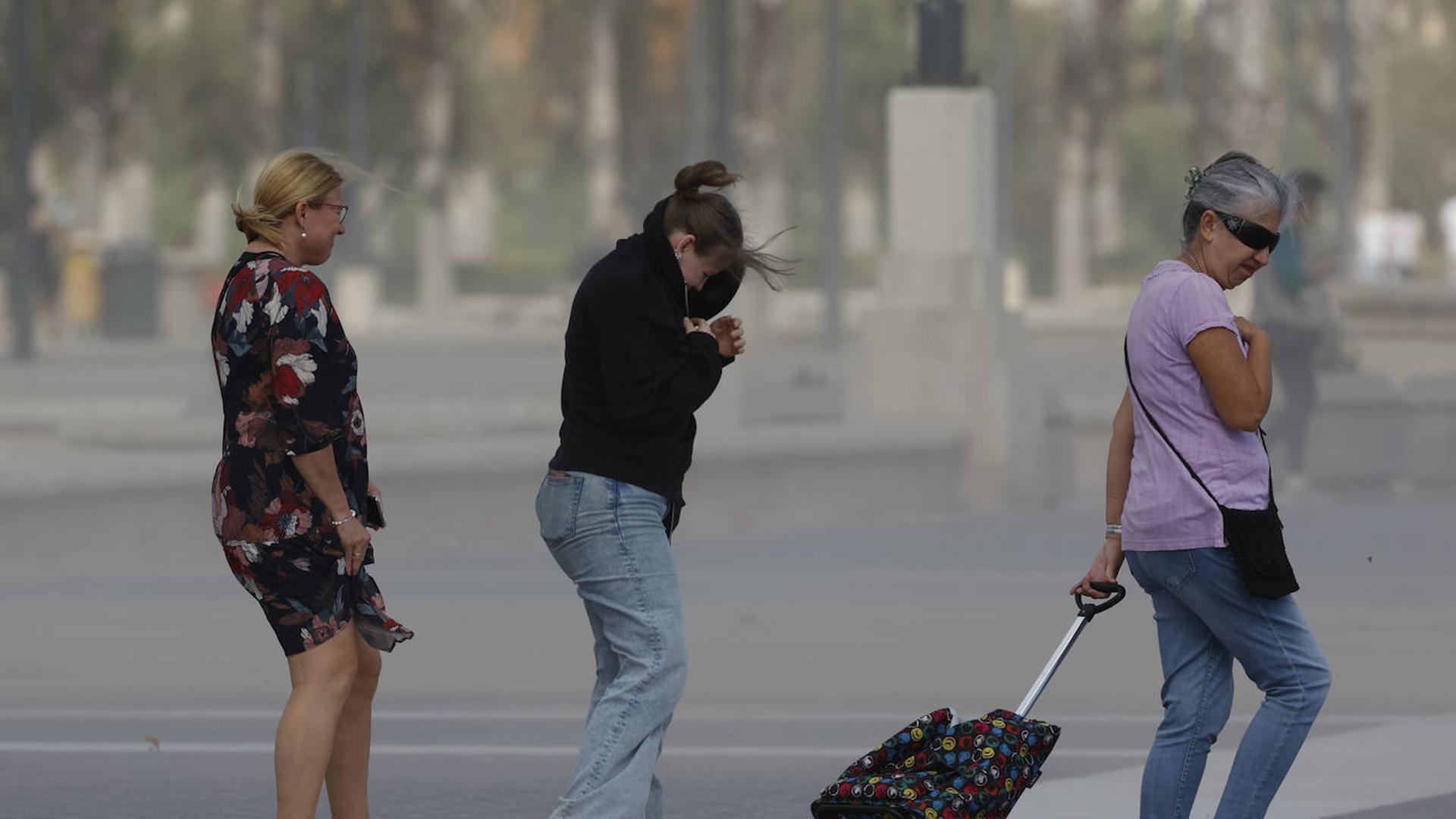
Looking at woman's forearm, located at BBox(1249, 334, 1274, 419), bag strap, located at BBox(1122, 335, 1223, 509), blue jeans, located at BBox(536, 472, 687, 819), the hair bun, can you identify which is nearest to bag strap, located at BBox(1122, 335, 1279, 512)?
bag strap, located at BBox(1122, 335, 1223, 509)

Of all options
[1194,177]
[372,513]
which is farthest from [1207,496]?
[372,513]

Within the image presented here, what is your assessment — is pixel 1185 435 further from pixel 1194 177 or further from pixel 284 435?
pixel 284 435

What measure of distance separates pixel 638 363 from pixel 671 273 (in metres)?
0.22

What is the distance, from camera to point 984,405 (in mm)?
14867

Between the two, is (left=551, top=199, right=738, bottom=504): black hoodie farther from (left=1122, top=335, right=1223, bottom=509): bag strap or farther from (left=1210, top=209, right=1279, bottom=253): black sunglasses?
(left=1210, top=209, right=1279, bottom=253): black sunglasses

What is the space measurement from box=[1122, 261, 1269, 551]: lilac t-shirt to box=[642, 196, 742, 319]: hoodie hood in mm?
906

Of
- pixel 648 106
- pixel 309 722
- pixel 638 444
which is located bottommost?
pixel 309 722

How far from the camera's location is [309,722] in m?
5.82

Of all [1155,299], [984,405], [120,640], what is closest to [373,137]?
[984,405]

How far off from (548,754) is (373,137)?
166 ft

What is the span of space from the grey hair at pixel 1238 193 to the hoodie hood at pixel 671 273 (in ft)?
3.29

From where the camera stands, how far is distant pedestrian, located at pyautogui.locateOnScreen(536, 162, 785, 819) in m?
5.77

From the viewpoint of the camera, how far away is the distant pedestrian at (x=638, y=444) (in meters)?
5.77

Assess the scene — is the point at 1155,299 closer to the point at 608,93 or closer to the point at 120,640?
the point at 120,640
